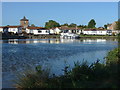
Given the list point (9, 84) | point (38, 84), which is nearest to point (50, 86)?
point (38, 84)

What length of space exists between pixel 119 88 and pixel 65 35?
373 feet

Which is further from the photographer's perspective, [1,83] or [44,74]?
[1,83]

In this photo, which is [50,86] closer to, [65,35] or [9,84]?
[9,84]

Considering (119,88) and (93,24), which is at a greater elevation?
(93,24)

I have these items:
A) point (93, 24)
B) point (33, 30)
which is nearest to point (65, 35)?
point (33, 30)

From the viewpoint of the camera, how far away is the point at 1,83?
40.5ft

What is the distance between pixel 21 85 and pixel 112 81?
4686 millimetres

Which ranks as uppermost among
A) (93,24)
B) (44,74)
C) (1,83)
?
(93,24)

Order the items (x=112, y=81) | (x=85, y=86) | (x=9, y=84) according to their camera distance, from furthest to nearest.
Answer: (x=9, y=84) → (x=85, y=86) → (x=112, y=81)

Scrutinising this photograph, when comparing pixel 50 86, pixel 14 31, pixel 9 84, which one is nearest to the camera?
pixel 50 86

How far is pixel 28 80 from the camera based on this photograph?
9.50 metres

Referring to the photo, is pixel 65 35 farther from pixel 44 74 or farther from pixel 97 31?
pixel 44 74

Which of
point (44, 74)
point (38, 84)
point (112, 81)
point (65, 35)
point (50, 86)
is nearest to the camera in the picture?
point (112, 81)

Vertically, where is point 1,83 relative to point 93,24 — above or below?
below
